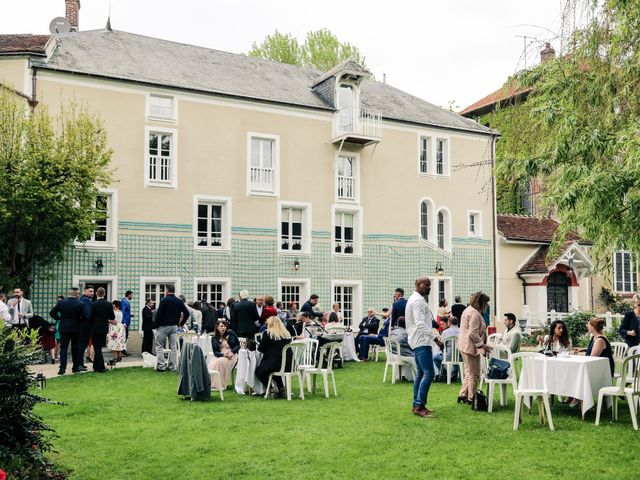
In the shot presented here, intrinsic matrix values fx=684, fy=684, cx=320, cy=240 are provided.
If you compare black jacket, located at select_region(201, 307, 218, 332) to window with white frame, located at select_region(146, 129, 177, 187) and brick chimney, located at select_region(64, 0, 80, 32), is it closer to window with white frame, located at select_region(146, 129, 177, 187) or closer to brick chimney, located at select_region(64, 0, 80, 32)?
window with white frame, located at select_region(146, 129, 177, 187)

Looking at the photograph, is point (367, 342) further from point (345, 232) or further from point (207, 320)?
point (345, 232)

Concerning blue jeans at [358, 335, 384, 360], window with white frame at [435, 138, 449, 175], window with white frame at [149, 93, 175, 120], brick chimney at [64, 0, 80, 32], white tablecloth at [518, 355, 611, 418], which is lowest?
blue jeans at [358, 335, 384, 360]

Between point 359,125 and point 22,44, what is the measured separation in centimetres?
1174

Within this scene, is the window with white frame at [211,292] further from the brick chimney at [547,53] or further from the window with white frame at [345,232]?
the brick chimney at [547,53]

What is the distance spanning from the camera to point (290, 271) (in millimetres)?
24422

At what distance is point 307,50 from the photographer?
133 ft

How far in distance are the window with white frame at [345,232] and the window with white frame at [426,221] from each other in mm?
3479

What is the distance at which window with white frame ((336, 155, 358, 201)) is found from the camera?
25.8m

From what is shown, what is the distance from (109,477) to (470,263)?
927 inches

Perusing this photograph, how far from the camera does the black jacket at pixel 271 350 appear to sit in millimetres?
11555

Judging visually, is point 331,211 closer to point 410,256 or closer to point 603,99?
point 410,256

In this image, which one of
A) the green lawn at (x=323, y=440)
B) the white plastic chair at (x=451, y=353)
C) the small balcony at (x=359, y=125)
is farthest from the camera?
the small balcony at (x=359, y=125)

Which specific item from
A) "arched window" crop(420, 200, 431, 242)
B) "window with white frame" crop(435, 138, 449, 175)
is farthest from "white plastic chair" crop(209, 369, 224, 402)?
"window with white frame" crop(435, 138, 449, 175)

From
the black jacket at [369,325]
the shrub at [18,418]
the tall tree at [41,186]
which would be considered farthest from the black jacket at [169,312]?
the shrub at [18,418]
